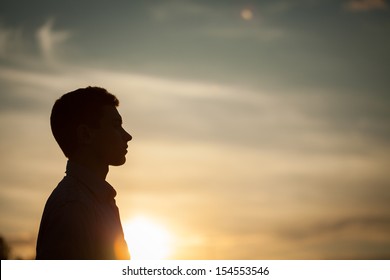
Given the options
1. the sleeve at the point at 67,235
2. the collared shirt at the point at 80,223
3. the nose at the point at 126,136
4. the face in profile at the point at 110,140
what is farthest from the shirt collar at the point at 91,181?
the nose at the point at 126,136

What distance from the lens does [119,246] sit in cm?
585

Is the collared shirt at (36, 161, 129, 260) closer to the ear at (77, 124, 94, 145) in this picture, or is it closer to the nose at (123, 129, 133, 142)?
the ear at (77, 124, 94, 145)

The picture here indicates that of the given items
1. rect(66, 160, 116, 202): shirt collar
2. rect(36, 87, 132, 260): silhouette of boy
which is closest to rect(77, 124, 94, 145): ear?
rect(36, 87, 132, 260): silhouette of boy

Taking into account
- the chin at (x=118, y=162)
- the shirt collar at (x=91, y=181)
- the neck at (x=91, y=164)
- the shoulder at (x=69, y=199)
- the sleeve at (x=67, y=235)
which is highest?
the chin at (x=118, y=162)

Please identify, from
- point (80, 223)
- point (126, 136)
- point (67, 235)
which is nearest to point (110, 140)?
point (126, 136)

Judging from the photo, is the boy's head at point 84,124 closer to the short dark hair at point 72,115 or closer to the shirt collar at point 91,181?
the short dark hair at point 72,115

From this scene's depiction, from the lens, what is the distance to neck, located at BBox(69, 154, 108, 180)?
6.20 metres

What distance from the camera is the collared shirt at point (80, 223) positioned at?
5.48m

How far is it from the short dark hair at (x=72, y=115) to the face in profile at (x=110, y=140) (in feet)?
0.26
